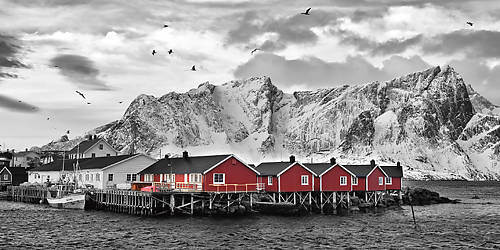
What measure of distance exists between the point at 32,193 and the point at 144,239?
5611 cm

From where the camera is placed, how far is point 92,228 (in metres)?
56.0

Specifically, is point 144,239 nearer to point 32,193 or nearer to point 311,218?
point 311,218

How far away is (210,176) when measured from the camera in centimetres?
6800

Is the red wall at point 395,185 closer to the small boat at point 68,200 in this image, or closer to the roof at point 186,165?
the roof at point 186,165

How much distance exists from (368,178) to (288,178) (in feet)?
50.5

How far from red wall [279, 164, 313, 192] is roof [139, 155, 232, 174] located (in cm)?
953

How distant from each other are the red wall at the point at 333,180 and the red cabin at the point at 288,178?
1970 mm

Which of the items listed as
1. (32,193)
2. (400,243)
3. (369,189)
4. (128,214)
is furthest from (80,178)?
(400,243)

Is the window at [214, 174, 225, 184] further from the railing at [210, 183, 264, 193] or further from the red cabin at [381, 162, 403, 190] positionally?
the red cabin at [381, 162, 403, 190]

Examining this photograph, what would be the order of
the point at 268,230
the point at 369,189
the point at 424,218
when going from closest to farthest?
the point at 268,230 → the point at 424,218 → the point at 369,189

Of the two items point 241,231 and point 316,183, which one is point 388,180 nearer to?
point 316,183

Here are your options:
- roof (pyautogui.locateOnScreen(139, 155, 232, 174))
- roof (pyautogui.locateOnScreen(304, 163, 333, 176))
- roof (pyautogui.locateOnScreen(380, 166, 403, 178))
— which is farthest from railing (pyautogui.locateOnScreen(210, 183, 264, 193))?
roof (pyautogui.locateOnScreen(380, 166, 403, 178))

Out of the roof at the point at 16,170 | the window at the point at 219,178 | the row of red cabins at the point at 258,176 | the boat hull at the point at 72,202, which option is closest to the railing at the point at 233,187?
the row of red cabins at the point at 258,176

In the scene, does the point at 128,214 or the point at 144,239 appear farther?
the point at 128,214
